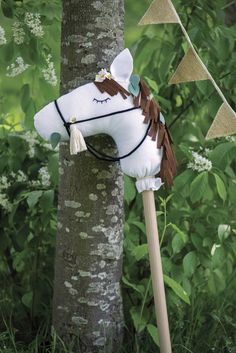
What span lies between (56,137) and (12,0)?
570 mm

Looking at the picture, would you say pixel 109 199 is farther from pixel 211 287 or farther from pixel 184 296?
pixel 211 287

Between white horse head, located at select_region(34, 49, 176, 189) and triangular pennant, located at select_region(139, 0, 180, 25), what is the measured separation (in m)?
0.12

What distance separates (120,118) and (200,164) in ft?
1.48

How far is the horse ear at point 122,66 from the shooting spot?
167 cm

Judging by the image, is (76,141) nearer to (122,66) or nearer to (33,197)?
(122,66)

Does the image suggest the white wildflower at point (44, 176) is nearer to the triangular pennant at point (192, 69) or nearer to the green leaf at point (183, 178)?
the green leaf at point (183, 178)

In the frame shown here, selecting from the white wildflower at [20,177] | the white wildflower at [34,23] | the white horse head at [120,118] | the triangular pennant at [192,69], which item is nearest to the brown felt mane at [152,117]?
the white horse head at [120,118]

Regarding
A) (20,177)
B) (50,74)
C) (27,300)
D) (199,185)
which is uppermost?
(50,74)

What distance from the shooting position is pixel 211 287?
2572mm

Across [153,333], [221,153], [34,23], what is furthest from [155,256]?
[34,23]

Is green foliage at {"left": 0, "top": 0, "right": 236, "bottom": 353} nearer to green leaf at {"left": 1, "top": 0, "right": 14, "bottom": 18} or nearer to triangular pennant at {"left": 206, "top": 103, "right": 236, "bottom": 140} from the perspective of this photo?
green leaf at {"left": 1, "top": 0, "right": 14, "bottom": 18}

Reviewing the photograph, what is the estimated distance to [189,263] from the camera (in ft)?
6.84

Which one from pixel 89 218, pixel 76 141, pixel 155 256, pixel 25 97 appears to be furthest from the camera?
pixel 25 97

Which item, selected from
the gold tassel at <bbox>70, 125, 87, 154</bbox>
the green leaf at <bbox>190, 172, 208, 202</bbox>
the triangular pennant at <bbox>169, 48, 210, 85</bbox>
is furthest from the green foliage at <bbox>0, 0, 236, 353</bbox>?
the gold tassel at <bbox>70, 125, 87, 154</bbox>
